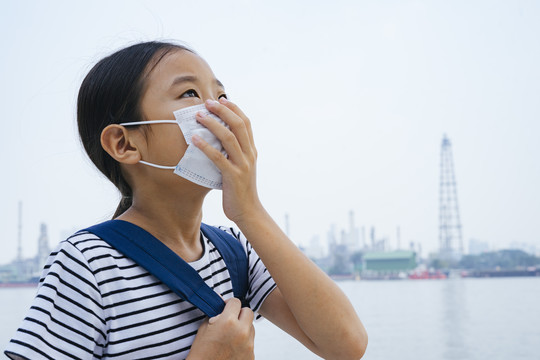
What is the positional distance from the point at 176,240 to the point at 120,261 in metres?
0.11

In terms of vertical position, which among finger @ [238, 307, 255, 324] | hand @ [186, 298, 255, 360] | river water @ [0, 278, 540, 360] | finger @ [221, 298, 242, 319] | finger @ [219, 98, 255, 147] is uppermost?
finger @ [219, 98, 255, 147]

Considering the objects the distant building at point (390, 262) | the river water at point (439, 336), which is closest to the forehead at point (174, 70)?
the river water at point (439, 336)

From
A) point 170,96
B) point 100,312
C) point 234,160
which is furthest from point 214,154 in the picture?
point 100,312

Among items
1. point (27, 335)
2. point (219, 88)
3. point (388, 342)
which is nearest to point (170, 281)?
point (27, 335)

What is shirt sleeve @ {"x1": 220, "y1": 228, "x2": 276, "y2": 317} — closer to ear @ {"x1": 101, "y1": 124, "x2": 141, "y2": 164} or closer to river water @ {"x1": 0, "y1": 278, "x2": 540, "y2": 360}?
ear @ {"x1": 101, "y1": 124, "x2": 141, "y2": 164}

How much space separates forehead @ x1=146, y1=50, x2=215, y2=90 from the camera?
0.79 m

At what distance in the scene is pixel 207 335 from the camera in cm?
69

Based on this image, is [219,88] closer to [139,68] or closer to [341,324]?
[139,68]

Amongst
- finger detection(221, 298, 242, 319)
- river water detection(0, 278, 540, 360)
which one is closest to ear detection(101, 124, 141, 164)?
finger detection(221, 298, 242, 319)

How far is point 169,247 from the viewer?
78 centimetres

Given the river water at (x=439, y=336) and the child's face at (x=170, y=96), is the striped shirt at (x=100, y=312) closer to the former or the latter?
the child's face at (x=170, y=96)

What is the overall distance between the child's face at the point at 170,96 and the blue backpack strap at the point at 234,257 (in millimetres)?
160

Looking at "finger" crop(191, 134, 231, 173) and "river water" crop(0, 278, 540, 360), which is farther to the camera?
"river water" crop(0, 278, 540, 360)

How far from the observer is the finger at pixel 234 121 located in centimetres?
73
